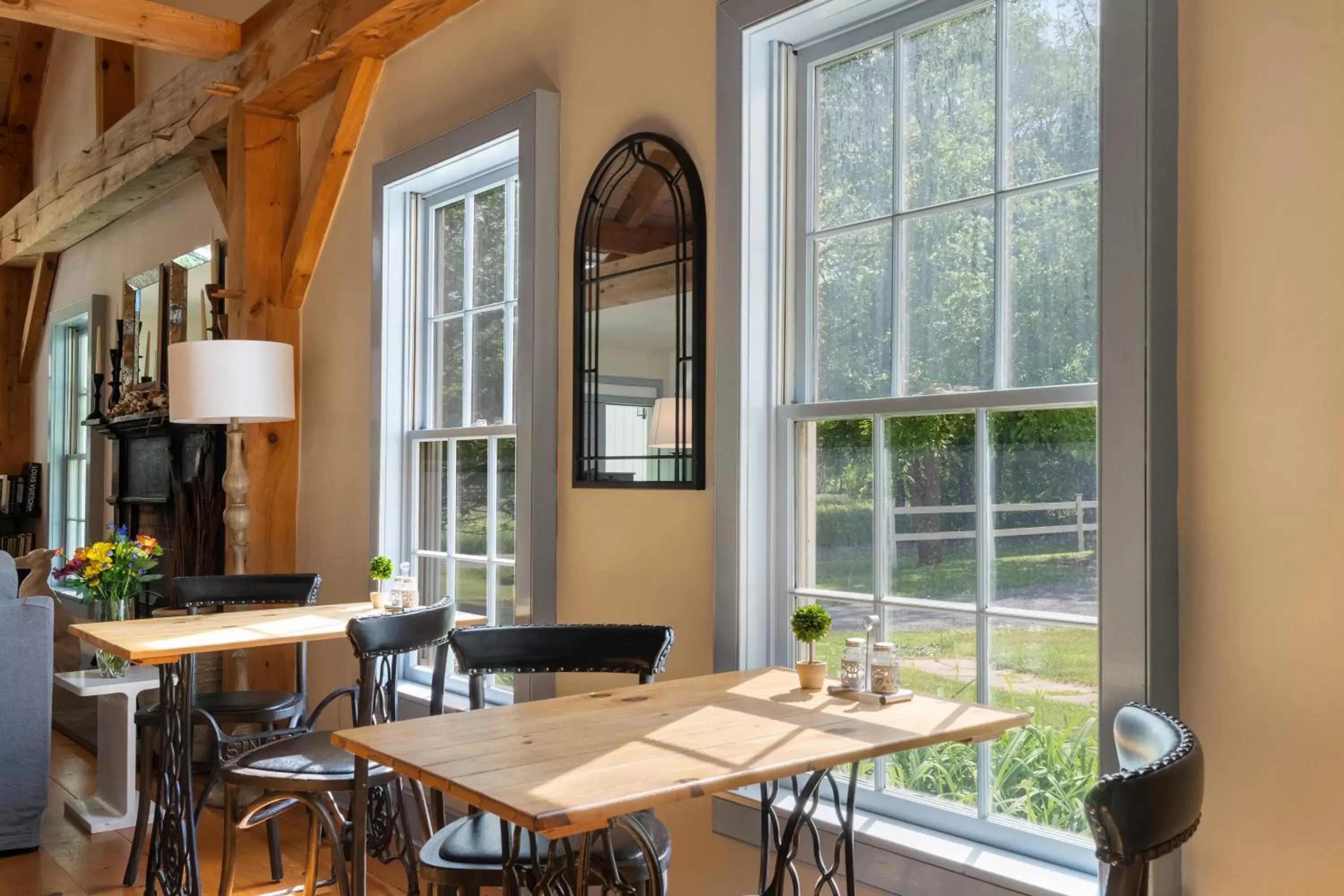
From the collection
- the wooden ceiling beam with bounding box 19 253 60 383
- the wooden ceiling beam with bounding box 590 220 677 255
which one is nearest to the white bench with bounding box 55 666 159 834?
the wooden ceiling beam with bounding box 590 220 677 255

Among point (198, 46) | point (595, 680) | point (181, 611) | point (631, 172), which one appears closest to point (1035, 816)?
point (595, 680)

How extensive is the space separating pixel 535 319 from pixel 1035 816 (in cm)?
212

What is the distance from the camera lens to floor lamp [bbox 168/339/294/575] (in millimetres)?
4523

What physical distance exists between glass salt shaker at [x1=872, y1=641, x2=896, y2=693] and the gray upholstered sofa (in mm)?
3266

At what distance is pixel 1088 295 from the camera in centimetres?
234

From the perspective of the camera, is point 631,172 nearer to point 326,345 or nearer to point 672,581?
point 672,581

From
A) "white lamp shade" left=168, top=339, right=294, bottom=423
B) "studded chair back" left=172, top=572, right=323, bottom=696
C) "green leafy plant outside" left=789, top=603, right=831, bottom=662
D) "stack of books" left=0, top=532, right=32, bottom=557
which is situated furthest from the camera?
"stack of books" left=0, top=532, right=32, bottom=557

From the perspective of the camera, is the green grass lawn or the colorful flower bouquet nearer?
Answer: the green grass lawn

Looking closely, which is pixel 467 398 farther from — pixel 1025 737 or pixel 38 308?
pixel 38 308

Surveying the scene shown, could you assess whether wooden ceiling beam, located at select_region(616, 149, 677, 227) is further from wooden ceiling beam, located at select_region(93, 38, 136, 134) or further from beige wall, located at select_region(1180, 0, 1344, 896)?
wooden ceiling beam, located at select_region(93, 38, 136, 134)

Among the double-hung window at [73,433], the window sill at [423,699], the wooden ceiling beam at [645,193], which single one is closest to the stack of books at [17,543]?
the double-hung window at [73,433]

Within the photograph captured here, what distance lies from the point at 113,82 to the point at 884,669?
727 cm

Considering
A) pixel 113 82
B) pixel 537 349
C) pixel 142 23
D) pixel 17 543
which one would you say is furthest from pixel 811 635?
pixel 17 543

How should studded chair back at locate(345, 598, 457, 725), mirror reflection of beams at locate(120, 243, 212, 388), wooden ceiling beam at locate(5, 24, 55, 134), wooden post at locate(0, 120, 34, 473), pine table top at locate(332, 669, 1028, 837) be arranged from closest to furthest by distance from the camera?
pine table top at locate(332, 669, 1028, 837) < studded chair back at locate(345, 598, 457, 725) < mirror reflection of beams at locate(120, 243, 212, 388) < wooden ceiling beam at locate(5, 24, 55, 134) < wooden post at locate(0, 120, 34, 473)
